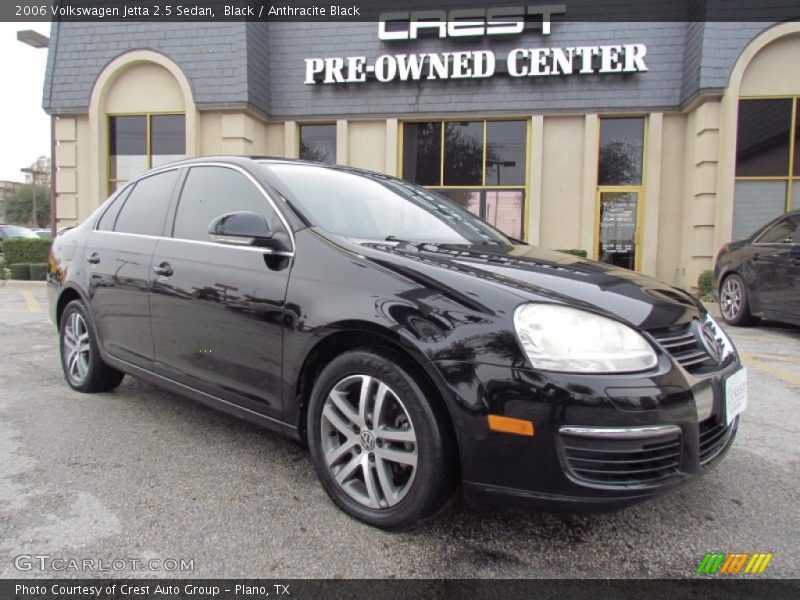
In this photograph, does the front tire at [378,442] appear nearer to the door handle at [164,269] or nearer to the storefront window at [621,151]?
the door handle at [164,269]

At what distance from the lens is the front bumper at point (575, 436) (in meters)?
1.85

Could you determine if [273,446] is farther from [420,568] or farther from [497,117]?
[497,117]

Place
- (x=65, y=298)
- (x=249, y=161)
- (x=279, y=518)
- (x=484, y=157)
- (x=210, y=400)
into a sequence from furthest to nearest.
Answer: (x=484, y=157)
(x=65, y=298)
(x=249, y=161)
(x=210, y=400)
(x=279, y=518)

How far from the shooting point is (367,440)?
2.24 metres

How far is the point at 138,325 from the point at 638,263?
10681 millimetres

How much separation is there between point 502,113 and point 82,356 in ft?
32.3

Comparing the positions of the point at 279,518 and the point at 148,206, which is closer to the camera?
the point at 279,518

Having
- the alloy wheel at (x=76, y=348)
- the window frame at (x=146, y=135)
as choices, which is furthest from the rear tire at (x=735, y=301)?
the window frame at (x=146, y=135)

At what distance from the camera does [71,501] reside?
2.46m

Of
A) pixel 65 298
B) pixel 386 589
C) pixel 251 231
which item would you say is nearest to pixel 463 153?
pixel 65 298

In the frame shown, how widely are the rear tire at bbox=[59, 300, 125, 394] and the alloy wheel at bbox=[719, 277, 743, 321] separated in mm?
7077

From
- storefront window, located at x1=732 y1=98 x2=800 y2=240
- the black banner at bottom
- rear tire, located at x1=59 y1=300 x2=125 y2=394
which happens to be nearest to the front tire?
the black banner at bottom

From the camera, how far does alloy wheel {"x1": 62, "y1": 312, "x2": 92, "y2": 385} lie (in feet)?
13.1

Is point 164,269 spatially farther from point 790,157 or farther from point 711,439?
point 790,157
